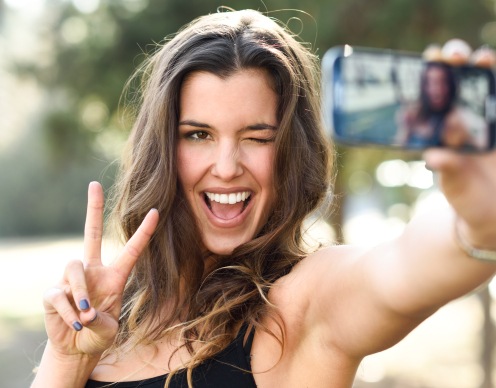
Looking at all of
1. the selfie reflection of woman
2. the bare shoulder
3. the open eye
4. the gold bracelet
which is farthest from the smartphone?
the open eye

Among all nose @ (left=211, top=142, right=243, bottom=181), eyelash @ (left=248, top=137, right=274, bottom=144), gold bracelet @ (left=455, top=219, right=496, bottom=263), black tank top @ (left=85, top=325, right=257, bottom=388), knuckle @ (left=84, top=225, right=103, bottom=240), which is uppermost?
gold bracelet @ (left=455, top=219, right=496, bottom=263)

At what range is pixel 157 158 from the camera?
2439 mm

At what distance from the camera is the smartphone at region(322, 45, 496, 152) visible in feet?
3.80

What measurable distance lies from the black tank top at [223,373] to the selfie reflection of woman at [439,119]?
1.03 metres

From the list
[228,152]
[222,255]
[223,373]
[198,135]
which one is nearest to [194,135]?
[198,135]

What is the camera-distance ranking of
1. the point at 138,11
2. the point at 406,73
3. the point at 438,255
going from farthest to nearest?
the point at 138,11 → the point at 438,255 → the point at 406,73

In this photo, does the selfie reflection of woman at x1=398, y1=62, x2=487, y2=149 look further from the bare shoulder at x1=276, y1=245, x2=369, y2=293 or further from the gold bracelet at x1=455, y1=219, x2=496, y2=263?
the bare shoulder at x1=276, y1=245, x2=369, y2=293

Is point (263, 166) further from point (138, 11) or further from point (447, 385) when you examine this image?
point (447, 385)

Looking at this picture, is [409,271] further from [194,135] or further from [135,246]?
[194,135]

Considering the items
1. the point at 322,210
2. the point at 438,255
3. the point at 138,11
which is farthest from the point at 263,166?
the point at 138,11

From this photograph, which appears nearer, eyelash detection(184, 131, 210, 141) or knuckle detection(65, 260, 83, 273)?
Answer: knuckle detection(65, 260, 83, 273)

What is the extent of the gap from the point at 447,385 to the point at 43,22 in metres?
4.95

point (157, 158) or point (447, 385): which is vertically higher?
point (157, 158)

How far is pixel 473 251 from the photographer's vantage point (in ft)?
4.24
